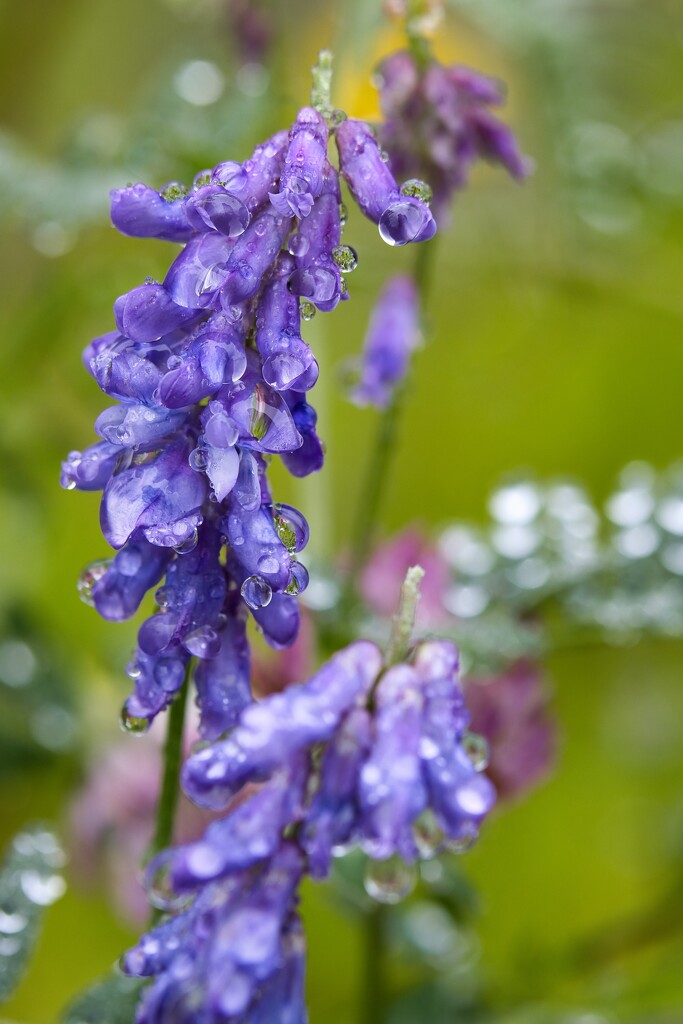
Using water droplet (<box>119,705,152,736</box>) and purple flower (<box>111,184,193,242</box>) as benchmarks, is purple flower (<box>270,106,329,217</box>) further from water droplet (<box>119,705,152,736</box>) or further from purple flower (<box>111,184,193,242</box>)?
water droplet (<box>119,705,152,736</box>)

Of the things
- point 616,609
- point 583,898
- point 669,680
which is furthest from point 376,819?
point 669,680

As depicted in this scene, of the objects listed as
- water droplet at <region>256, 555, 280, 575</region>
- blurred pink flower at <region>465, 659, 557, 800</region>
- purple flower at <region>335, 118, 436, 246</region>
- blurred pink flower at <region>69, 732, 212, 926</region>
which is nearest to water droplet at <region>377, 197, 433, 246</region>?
purple flower at <region>335, 118, 436, 246</region>

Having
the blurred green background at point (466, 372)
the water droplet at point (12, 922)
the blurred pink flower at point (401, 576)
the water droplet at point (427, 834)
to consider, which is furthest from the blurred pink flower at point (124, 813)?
the water droplet at point (427, 834)

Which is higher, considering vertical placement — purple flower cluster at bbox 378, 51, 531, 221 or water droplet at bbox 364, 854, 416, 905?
purple flower cluster at bbox 378, 51, 531, 221

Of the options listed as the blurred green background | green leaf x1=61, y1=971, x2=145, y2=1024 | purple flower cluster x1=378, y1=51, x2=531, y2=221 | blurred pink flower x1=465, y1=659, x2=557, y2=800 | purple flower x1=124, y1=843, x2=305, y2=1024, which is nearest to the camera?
purple flower x1=124, y1=843, x2=305, y2=1024

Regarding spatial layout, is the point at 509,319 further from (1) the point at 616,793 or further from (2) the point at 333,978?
(2) the point at 333,978
